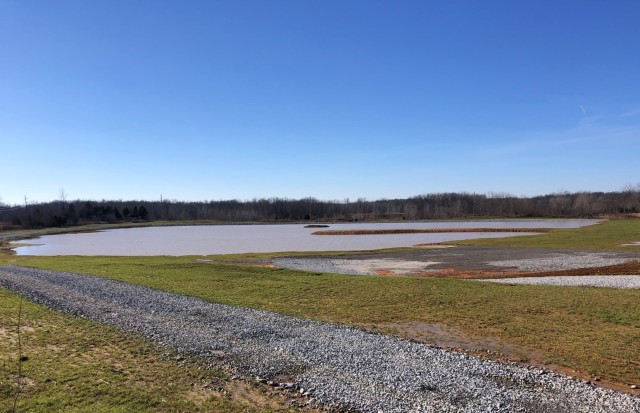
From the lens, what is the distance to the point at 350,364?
858 centimetres

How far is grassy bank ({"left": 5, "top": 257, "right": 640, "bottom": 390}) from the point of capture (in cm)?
972

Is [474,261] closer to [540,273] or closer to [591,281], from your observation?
[540,273]

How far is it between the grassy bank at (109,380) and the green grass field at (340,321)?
→ 0.03 m

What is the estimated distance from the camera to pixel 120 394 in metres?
6.89

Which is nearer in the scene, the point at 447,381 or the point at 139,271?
the point at 447,381

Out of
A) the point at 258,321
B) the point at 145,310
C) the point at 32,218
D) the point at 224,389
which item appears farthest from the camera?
the point at 32,218

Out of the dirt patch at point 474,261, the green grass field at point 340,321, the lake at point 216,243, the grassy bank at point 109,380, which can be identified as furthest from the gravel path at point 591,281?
the lake at point 216,243

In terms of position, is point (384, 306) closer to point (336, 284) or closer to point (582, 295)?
point (336, 284)

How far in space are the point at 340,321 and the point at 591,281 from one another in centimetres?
1404

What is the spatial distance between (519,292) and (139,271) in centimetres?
1806

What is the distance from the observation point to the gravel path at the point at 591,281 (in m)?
19.3

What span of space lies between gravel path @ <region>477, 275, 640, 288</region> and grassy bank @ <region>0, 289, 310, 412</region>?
53.6 feet

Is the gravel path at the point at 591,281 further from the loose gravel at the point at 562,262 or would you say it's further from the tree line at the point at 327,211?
the tree line at the point at 327,211

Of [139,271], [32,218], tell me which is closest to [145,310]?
[139,271]
